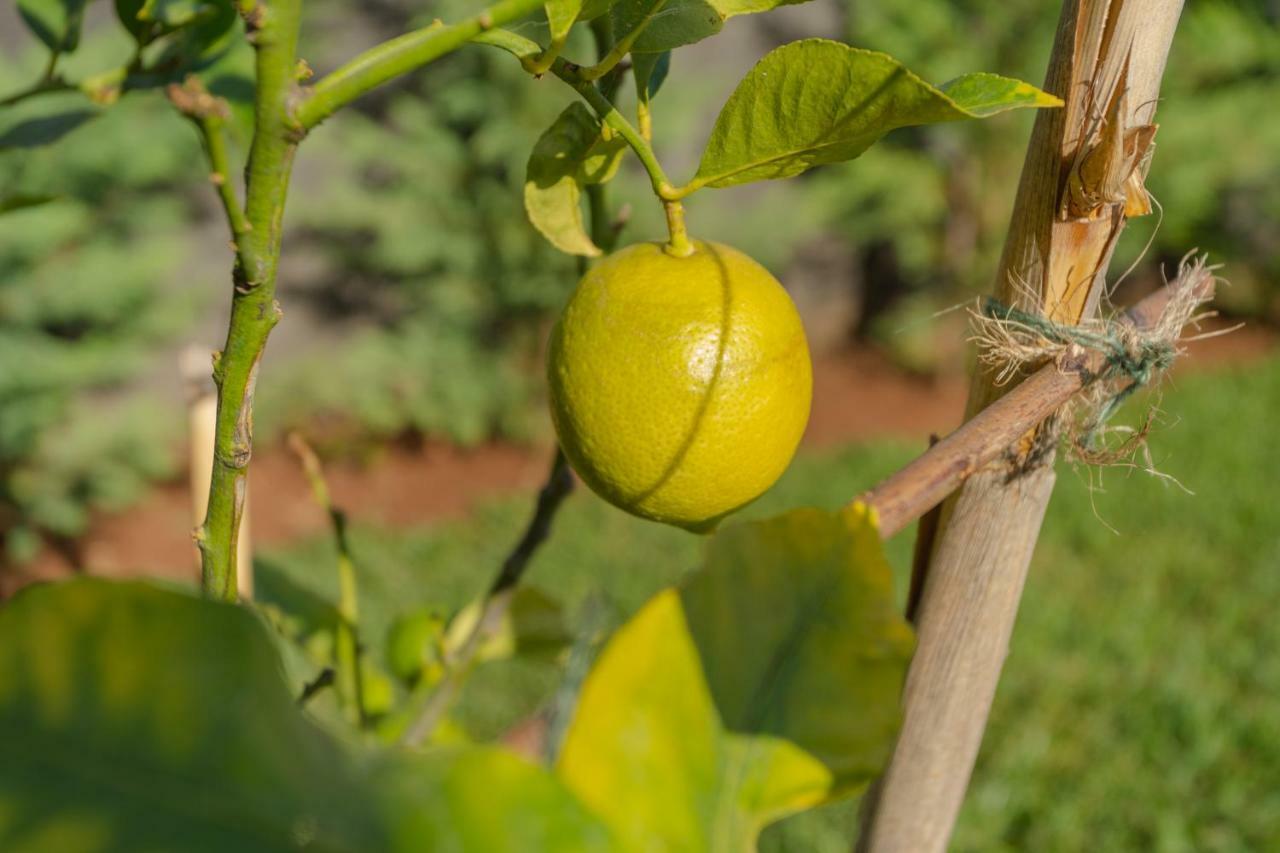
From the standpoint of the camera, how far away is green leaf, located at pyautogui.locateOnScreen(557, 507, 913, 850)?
0.33 m

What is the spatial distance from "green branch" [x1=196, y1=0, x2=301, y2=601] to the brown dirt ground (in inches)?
85.0

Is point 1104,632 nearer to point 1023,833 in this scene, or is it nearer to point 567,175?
point 1023,833

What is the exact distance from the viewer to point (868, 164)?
3592 millimetres

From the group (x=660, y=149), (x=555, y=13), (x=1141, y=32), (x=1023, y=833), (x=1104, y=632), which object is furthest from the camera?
(x=660, y=149)

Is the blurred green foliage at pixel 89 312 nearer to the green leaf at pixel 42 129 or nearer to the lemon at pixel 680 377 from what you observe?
the green leaf at pixel 42 129

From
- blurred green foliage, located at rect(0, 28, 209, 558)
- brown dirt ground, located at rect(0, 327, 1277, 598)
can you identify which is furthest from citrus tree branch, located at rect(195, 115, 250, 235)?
blurred green foliage, located at rect(0, 28, 209, 558)

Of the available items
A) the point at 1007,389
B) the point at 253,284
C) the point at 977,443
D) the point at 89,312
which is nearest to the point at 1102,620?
the point at 1007,389

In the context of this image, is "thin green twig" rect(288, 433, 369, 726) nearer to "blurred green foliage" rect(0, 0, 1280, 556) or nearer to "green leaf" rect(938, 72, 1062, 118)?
"green leaf" rect(938, 72, 1062, 118)

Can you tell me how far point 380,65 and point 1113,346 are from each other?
1.35 ft

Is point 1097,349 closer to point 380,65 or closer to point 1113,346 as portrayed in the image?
point 1113,346

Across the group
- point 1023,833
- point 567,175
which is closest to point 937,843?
point 567,175

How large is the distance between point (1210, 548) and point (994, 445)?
7.73 feet

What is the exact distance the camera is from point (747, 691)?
14.5 inches

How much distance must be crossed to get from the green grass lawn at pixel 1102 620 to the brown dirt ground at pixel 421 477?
18 cm
